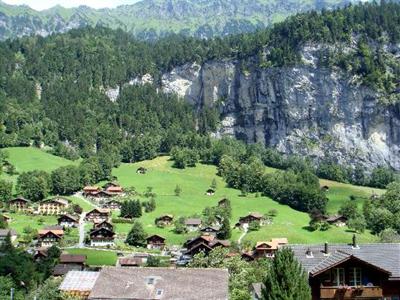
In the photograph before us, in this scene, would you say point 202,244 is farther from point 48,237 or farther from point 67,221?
point 67,221

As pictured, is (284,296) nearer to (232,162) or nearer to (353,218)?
(353,218)

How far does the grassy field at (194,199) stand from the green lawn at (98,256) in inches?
521

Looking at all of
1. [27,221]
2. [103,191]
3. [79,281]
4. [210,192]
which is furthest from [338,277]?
[210,192]

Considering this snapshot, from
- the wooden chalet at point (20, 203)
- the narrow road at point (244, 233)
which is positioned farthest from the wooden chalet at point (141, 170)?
the narrow road at point (244, 233)

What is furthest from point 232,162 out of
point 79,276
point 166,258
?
point 79,276

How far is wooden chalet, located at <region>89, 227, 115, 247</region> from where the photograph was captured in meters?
120

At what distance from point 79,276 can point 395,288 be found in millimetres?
22819

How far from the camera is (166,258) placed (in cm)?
10756

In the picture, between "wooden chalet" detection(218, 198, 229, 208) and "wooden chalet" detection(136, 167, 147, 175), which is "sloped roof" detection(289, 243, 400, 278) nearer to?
"wooden chalet" detection(218, 198, 229, 208)

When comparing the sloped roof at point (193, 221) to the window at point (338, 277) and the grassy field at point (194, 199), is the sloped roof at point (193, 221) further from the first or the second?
the window at point (338, 277)

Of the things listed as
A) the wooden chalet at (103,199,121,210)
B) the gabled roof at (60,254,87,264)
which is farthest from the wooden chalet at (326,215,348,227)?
the gabled roof at (60,254,87,264)

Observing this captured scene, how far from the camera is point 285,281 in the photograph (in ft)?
111

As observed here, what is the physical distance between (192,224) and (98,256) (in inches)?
1103

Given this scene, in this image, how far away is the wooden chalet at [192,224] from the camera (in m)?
130
